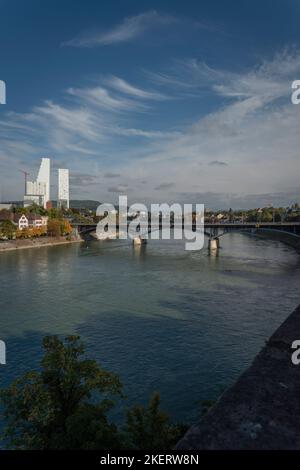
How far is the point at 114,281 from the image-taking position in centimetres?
2081

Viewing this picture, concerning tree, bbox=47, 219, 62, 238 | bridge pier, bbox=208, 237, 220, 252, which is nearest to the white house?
tree, bbox=47, 219, 62, 238

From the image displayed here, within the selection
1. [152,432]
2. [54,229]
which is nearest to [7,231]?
[54,229]

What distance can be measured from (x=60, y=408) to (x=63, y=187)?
11008 centimetres

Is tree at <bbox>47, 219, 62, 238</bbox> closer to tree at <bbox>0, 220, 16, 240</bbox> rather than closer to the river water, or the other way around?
tree at <bbox>0, 220, 16, 240</bbox>

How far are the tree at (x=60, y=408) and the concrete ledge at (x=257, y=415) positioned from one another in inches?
55.6

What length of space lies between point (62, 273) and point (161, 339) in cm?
1330

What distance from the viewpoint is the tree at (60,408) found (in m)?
4.12

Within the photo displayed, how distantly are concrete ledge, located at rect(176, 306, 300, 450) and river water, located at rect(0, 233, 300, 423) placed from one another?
3.22m

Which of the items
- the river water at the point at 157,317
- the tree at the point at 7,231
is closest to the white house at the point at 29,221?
the tree at the point at 7,231

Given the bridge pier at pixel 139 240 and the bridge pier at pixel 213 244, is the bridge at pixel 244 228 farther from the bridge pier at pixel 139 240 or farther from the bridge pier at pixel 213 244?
the bridge pier at pixel 139 240

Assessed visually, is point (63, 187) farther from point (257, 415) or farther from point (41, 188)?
point (257, 415)
